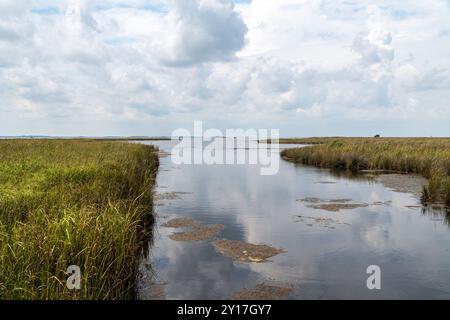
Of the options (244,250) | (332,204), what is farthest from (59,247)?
(332,204)

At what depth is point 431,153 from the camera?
29.3m

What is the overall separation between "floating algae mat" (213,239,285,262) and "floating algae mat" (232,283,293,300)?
1857mm

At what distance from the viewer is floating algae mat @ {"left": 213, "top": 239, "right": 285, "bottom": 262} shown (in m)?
10.3

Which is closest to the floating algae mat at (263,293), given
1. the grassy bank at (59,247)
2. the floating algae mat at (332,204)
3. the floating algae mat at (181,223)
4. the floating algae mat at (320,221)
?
the grassy bank at (59,247)

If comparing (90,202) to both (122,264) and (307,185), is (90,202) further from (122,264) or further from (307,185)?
(307,185)

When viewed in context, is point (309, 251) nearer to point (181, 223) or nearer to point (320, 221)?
point (320, 221)

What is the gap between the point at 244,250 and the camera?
10.9 meters

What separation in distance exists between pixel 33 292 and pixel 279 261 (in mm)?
6352

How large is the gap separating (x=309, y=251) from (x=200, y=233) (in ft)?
13.0

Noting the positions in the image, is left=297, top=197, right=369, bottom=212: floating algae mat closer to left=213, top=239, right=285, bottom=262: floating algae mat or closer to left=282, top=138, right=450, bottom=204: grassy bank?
left=282, top=138, right=450, bottom=204: grassy bank

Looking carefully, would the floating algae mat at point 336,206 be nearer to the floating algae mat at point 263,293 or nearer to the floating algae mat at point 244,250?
the floating algae mat at point 244,250

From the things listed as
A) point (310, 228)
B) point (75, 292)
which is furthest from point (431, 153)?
point (75, 292)

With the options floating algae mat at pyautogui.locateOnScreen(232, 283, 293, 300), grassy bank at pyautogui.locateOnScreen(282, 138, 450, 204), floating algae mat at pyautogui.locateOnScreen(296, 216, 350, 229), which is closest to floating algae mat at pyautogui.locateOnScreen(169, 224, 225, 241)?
floating algae mat at pyautogui.locateOnScreen(296, 216, 350, 229)

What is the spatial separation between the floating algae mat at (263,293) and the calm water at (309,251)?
0.65 ft
